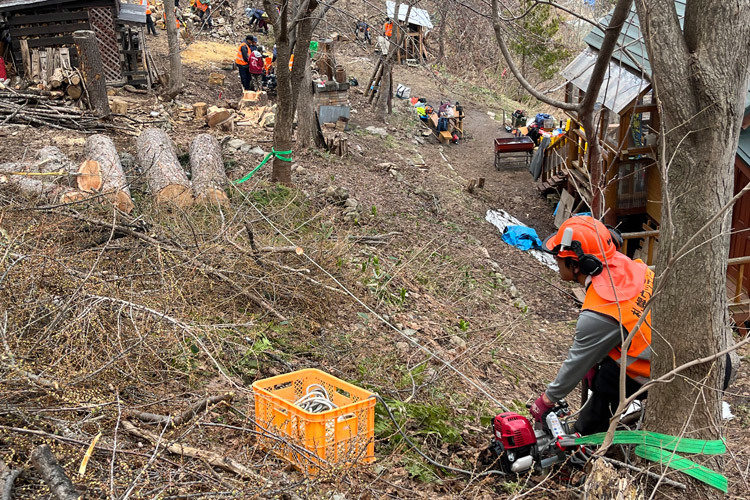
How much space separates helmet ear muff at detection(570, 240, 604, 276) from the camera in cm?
404

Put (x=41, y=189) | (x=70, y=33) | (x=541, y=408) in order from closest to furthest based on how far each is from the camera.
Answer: (x=541, y=408) < (x=41, y=189) < (x=70, y=33)

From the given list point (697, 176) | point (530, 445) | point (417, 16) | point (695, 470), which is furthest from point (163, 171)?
point (417, 16)

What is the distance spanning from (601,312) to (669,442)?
776 mm

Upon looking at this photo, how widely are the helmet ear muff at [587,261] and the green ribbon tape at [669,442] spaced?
94cm

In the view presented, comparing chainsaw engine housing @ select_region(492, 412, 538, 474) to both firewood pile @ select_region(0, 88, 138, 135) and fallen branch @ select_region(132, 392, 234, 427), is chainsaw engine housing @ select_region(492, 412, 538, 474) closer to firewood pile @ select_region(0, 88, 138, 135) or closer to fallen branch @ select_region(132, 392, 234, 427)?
fallen branch @ select_region(132, 392, 234, 427)

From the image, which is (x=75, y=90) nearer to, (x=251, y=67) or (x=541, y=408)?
(x=251, y=67)

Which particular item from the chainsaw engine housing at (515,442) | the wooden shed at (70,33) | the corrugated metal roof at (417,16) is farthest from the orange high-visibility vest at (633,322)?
the corrugated metal roof at (417,16)

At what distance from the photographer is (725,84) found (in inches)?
137

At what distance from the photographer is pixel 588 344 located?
4.00 m

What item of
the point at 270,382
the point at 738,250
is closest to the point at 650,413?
the point at 270,382

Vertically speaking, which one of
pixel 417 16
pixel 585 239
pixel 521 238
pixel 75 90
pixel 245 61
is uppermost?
pixel 417 16

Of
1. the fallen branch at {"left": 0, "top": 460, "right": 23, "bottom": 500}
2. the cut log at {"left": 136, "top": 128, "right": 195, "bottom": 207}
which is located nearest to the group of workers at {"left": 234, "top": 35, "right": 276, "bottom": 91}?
the cut log at {"left": 136, "top": 128, "right": 195, "bottom": 207}

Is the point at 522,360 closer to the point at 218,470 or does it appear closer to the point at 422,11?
the point at 218,470

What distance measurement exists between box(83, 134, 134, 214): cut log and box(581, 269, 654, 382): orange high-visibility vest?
4781 mm
